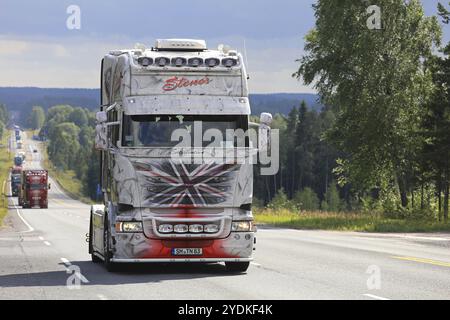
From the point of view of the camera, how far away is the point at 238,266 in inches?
739

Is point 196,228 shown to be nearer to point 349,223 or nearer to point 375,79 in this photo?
point 349,223

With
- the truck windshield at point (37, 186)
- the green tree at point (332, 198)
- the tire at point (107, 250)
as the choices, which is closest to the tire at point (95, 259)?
the tire at point (107, 250)

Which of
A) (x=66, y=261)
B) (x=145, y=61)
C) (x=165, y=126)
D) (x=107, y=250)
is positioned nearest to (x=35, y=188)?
(x=66, y=261)

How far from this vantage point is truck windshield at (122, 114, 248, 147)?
1809 centimetres

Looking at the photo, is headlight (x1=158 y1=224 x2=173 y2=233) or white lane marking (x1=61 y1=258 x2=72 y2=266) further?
white lane marking (x1=61 y1=258 x2=72 y2=266)

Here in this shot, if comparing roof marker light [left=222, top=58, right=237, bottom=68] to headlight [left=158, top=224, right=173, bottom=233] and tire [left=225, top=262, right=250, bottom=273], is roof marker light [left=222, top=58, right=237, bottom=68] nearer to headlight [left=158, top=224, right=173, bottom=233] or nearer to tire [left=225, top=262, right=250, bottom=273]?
headlight [left=158, top=224, right=173, bottom=233]

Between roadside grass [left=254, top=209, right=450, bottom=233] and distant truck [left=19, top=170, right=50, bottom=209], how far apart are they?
39.9m

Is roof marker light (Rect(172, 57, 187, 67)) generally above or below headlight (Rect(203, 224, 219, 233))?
above

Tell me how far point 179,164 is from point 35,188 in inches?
2954

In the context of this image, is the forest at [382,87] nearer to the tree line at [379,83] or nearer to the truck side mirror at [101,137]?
the tree line at [379,83]

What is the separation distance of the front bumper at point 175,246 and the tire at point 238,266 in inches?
12.7

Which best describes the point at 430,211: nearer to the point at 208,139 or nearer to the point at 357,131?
the point at 357,131

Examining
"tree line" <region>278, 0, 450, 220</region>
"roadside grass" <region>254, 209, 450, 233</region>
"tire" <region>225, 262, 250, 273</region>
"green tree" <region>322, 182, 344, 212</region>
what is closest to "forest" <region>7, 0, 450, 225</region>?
"tree line" <region>278, 0, 450, 220</region>
